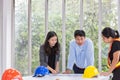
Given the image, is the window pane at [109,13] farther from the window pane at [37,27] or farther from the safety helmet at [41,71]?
the safety helmet at [41,71]

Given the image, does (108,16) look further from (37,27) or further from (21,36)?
(21,36)

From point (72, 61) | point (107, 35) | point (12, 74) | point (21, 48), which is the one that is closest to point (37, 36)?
point (21, 48)

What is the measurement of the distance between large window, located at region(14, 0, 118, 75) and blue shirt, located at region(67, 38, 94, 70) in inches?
58.9

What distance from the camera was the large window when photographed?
5180mm

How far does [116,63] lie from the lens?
296cm

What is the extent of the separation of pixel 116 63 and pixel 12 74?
1187 mm

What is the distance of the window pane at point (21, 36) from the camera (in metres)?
5.78

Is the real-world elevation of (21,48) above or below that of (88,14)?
below

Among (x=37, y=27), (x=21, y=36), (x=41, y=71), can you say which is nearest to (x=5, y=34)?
(x=21, y=36)

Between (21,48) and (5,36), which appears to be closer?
(5,36)

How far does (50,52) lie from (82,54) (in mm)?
450

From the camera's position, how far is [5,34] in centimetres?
537

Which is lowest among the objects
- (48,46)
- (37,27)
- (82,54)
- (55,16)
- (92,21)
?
(82,54)

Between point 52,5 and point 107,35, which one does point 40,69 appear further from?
point 52,5
